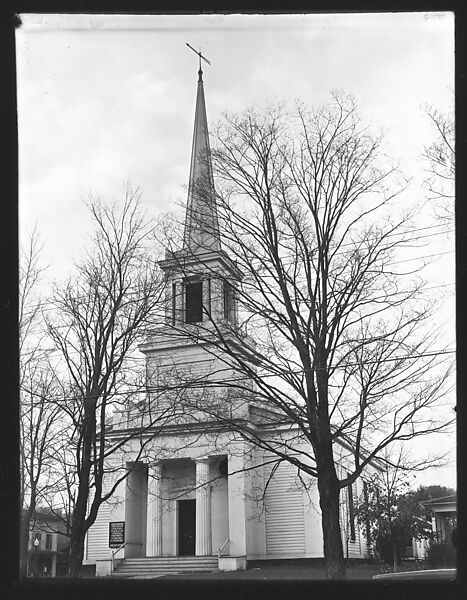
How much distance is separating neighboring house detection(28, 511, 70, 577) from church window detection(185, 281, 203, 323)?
5168mm

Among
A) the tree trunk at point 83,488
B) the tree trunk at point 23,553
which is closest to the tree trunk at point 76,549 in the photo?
the tree trunk at point 83,488

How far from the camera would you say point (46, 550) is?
2183 cm

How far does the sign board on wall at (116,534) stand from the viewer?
21.1m

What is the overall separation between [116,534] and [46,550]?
7.48ft

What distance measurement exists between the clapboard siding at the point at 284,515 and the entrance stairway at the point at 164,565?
2.28 meters

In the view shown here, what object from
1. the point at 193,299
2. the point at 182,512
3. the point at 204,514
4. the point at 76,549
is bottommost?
the point at 182,512

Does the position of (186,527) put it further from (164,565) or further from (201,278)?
(201,278)

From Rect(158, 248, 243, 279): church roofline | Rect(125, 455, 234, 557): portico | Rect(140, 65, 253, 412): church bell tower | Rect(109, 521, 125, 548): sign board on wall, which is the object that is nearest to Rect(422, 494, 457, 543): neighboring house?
Rect(125, 455, 234, 557): portico

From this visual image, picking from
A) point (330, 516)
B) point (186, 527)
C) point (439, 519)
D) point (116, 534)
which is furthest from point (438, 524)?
point (330, 516)

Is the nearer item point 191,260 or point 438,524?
point 191,260

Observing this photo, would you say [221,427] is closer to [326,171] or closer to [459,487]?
[326,171]

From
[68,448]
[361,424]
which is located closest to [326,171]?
[361,424]

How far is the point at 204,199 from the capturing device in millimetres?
13969

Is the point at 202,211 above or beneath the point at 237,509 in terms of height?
above
